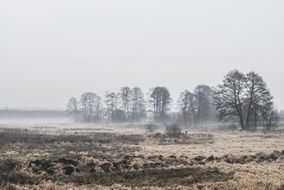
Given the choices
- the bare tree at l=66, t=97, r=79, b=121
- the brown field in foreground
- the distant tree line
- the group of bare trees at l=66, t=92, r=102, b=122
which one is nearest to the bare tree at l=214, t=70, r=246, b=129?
the distant tree line

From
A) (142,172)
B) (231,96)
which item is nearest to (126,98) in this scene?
(231,96)

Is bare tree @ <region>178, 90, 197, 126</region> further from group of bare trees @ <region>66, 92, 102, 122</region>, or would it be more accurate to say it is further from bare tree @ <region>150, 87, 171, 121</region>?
group of bare trees @ <region>66, 92, 102, 122</region>

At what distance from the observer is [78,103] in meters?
172

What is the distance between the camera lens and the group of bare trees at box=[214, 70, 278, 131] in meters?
77.0

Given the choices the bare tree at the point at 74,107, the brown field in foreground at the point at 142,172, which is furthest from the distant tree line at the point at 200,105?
the brown field in foreground at the point at 142,172

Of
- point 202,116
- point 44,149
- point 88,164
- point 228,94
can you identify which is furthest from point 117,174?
point 202,116

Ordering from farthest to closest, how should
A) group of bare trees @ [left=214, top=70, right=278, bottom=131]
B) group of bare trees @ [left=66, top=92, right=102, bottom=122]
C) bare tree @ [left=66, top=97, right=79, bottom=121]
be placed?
bare tree @ [left=66, top=97, right=79, bottom=121] → group of bare trees @ [left=66, top=92, right=102, bottom=122] → group of bare trees @ [left=214, top=70, right=278, bottom=131]

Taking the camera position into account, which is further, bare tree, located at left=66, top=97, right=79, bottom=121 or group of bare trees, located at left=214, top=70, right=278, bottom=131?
bare tree, located at left=66, top=97, right=79, bottom=121

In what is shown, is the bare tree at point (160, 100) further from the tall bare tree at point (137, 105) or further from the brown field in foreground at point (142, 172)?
the brown field in foreground at point (142, 172)

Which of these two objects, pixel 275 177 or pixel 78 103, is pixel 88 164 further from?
pixel 78 103

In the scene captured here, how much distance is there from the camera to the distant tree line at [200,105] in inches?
3063

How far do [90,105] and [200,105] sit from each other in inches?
2274

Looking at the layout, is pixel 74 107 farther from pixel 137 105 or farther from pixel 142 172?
pixel 142 172

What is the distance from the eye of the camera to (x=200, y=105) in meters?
116
